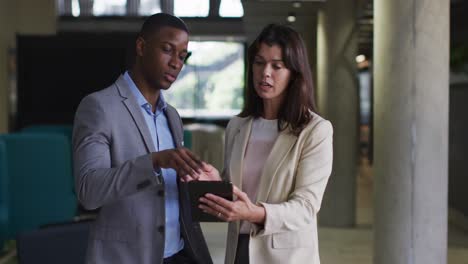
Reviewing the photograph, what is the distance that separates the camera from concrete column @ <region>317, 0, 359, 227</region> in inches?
382

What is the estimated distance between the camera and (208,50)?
18.0 meters

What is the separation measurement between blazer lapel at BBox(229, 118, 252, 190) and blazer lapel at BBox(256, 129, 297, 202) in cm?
8

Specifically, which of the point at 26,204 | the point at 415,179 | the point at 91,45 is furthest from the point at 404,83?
the point at 91,45

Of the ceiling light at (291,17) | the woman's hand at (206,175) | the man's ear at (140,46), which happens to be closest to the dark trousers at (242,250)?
the woman's hand at (206,175)

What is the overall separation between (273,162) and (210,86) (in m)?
15.5

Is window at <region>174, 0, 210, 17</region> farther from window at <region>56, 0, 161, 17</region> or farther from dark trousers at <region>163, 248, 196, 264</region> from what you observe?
dark trousers at <region>163, 248, 196, 264</region>

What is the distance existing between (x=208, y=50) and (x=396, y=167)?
13.1 meters

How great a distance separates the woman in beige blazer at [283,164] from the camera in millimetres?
2131

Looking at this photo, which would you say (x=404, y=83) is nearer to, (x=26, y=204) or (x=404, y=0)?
(x=404, y=0)

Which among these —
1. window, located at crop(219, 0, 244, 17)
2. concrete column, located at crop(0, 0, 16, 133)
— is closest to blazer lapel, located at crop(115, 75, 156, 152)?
concrete column, located at crop(0, 0, 16, 133)

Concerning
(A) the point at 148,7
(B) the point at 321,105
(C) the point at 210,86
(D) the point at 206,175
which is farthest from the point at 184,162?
(A) the point at 148,7

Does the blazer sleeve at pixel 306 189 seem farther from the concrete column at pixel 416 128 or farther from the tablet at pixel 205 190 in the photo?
the concrete column at pixel 416 128

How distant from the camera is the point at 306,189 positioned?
212cm

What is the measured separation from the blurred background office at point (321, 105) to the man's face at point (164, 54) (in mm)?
134
